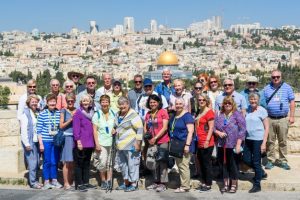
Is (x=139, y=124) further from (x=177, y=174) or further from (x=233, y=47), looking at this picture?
(x=233, y=47)

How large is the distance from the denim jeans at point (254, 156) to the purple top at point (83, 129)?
1.80 meters

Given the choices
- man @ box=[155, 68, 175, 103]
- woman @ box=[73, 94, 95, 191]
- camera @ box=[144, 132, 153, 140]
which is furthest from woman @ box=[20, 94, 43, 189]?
man @ box=[155, 68, 175, 103]

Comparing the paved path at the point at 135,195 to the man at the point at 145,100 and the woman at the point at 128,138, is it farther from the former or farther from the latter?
the man at the point at 145,100

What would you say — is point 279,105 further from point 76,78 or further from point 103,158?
point 76,78

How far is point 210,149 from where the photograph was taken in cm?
615

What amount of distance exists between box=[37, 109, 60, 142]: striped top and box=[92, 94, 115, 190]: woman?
0.50m

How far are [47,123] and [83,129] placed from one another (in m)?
0.48

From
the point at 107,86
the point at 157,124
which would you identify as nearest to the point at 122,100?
the point at 157,124

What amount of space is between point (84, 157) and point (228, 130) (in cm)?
171

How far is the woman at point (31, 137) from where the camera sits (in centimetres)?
645

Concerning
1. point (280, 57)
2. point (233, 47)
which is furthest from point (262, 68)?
point (233, 47)

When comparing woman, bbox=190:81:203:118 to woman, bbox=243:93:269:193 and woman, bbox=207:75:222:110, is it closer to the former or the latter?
woman, bbox=207:75:222:110

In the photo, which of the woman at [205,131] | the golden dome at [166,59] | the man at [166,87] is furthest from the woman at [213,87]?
the golden dome at [166,59]

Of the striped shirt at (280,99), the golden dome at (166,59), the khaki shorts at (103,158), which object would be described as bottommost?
the khaki shorts at (103,158)
